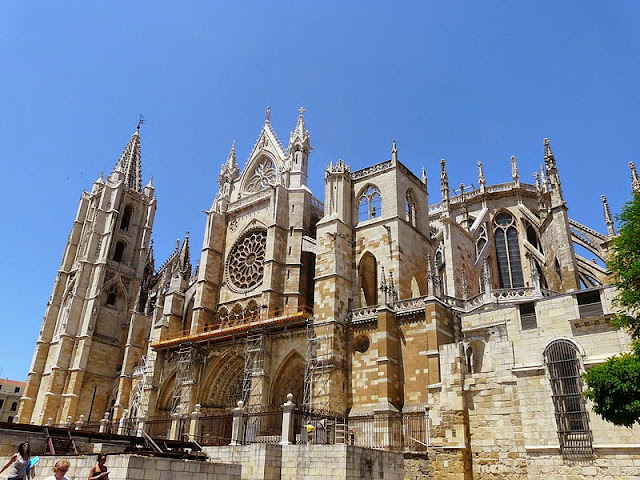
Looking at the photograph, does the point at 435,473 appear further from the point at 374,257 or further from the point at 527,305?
the point at 374,257

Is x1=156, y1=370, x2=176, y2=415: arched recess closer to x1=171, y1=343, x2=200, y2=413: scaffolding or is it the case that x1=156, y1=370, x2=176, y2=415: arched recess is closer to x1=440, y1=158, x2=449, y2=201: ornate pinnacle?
x1=171, y1=343, x2=200, y2=413: scaffolding

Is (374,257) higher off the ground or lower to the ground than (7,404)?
higher

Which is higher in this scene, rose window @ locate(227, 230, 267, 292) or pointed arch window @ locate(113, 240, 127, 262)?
pointed arch window @ locate(113, 240, 127, 262)

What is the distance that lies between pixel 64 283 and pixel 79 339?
245 inches

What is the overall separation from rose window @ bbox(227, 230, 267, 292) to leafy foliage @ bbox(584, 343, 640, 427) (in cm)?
1874

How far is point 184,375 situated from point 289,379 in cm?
566

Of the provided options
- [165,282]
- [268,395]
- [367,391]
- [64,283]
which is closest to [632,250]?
[367,391]

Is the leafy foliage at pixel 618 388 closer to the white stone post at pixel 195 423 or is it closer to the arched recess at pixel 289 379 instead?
the white stone post at pixel 195 423

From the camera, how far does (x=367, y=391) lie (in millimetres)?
18891

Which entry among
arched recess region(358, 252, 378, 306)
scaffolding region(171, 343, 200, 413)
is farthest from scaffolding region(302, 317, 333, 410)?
scaffolding region(171, 343, 200, 413)

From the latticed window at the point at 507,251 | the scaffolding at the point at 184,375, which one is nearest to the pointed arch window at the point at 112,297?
the scaffolding at the point at 184,375

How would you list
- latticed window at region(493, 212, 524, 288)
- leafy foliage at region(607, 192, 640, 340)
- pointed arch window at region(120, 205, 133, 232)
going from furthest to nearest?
pointed arch window at region(120, 205, 133, 232)
latticed window at region(493, 212, 524, 288)
leafy foliage at region(607, 192, 640, 340)

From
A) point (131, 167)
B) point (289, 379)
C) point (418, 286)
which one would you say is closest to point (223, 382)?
point (289, 379)

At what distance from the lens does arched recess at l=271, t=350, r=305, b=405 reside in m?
21.8
